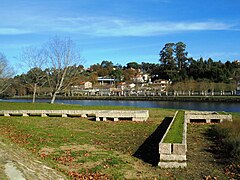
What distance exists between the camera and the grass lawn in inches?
326

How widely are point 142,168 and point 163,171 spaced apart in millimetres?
692

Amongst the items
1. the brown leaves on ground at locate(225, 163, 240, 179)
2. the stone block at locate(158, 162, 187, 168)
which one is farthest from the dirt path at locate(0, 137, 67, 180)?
the brown leaves on ground at locate(225, 163, 240, 179)

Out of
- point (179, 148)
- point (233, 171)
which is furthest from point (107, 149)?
point (233, 171)

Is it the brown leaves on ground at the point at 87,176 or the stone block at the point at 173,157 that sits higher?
the stone block at the point at 173,157

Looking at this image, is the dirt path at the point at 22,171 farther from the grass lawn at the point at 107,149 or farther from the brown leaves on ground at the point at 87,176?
the grass lawn at the point at 107,149

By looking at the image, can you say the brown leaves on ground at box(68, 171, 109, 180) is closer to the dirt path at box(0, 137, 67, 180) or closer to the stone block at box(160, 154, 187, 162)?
the dirt path at box(0, 137, 67, 180)

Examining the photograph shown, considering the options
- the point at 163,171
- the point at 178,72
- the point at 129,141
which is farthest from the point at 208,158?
the point at 178,72

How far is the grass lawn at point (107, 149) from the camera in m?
8.29

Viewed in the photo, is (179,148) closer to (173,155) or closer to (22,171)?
(173,155)

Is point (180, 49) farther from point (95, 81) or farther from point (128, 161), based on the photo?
point (128, 161)

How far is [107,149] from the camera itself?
11086mm

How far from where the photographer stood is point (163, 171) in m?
8.31

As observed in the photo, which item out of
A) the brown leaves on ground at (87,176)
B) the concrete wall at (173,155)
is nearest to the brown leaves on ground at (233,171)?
the concrete wall at (173,155)

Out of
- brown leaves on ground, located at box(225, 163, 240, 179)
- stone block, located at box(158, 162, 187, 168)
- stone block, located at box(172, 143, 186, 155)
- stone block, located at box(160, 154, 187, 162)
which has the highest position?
stone block, located at box(172, 143, 186, 155)
